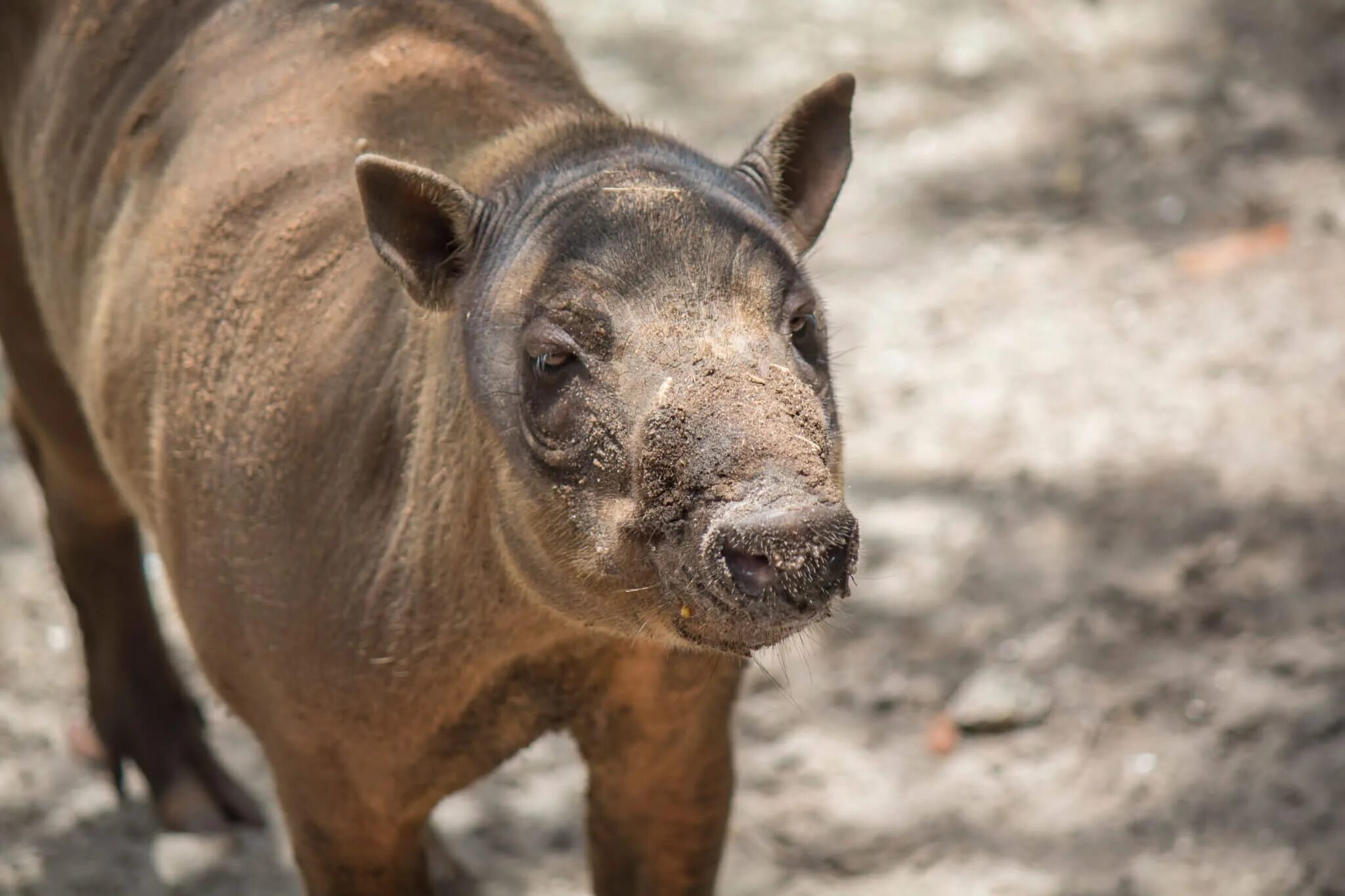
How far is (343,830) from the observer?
3.71 metres

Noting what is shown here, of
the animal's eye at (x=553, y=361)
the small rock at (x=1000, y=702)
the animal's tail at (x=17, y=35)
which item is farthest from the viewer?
the small rock at (x=1000, y=702)

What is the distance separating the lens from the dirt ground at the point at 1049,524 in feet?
16.0

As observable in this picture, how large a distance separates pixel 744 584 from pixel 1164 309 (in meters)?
4.24

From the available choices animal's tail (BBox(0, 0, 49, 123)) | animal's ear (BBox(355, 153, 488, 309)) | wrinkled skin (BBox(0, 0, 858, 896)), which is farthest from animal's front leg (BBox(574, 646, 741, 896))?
animal's tail (BBox(0, 0, 49, 123))

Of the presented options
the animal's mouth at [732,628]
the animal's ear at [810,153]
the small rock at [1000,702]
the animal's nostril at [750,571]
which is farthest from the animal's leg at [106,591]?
the animal's nostril at [750,571]

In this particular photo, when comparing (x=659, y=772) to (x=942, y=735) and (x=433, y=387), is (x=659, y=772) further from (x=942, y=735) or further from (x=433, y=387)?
(x=942, y=735)

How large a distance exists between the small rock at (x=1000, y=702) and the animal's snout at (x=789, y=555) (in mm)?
2627

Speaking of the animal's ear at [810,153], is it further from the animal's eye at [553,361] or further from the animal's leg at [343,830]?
the animal's leg at [343,830]

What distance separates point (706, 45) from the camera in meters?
8.31

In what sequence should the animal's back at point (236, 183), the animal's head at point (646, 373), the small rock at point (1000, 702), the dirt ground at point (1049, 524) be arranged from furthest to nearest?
the small rock at point (1000, 702)
the dirt ground at point (1049, 524)
the animal's back at point (236, 183)
the animal's head at point (646, 373)

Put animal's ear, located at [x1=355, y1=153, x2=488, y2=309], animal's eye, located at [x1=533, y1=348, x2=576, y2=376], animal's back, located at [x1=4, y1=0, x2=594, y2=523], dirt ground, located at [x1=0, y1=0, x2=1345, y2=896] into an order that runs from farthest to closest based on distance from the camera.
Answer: dirt ground, located at [x1=0, y1=0, x2=1345, y2=896] → animal's back, located at [x1=4, y1=0, x2=594, y2=523] → animal's ear, located at [x1=355, y1=153, x2=488, y2=309] → animal's eye, located at [x1=533, y1=348, x2=576, y2=376]

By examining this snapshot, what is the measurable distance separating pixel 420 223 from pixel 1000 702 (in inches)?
103

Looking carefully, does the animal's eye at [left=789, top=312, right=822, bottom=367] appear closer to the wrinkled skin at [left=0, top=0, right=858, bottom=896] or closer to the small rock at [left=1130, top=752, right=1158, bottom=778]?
the wrinkled skin at [left=0, top=0, right=858, bottom=896]

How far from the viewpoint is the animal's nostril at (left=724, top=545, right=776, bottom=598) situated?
2.62 meters
